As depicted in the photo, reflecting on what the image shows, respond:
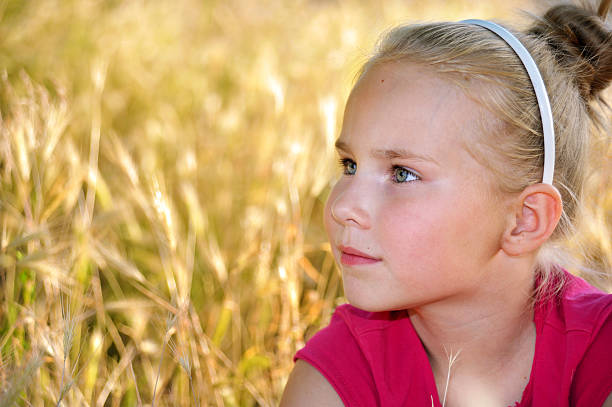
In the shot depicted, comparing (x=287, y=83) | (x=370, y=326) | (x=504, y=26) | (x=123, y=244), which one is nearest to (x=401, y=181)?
(x=370, y=326)

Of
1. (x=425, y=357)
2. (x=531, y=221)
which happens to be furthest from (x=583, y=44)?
(x=425, y=357)

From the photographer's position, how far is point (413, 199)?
1309 millimetres

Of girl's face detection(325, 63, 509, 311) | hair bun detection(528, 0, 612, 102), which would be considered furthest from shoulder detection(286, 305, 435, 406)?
hair bun detection(528, 0, 612, 102)

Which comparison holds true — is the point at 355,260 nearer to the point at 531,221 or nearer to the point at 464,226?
the point at 464,226

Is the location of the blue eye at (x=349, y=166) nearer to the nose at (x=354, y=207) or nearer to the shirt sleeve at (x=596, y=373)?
the nose at (x=354, y=207)

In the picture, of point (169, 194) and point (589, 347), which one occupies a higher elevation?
point (589, 347)

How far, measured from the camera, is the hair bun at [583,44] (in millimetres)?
1557

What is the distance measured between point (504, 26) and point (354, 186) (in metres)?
0.55

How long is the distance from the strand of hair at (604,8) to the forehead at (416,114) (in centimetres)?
50

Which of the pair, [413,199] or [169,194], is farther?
[169,194]

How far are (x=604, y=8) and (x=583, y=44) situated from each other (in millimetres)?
101

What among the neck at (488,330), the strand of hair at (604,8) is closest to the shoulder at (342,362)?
the neck at (488,330)

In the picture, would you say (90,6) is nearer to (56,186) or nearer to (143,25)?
(143,25)

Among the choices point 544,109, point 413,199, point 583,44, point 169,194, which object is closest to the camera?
point 413,199
